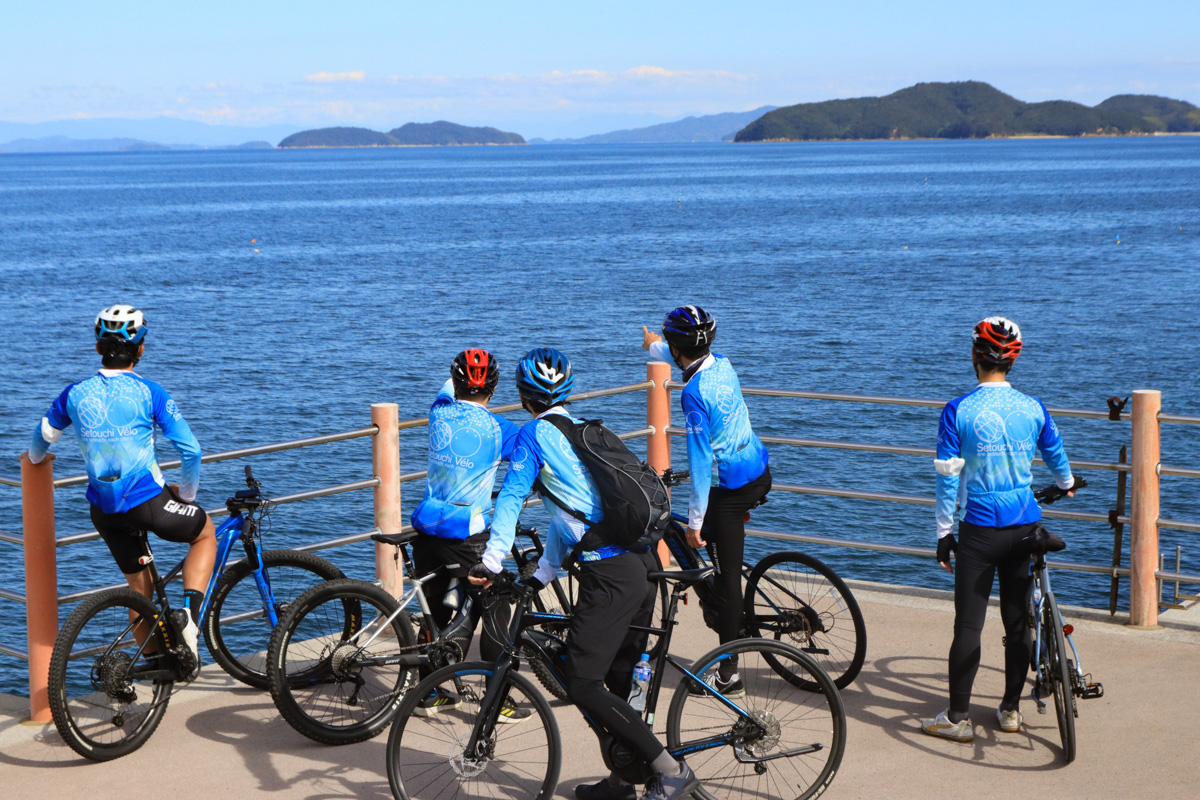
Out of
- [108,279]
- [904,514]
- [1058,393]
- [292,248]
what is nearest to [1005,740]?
[904,514]

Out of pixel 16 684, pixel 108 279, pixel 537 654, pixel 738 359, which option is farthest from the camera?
pixel 108 279

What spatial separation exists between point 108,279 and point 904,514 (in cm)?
5560

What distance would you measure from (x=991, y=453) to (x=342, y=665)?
338cm

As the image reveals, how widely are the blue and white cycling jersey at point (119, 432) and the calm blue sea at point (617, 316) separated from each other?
612 inches

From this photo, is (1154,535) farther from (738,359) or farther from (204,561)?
(738,359)

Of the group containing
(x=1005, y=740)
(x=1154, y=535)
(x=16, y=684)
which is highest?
(x=1154, y=535)

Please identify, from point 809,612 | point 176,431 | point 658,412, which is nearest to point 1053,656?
point 809,612

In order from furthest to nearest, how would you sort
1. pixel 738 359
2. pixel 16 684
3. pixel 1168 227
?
pixel 1168 227
pixel 738 359
pixel 16 684

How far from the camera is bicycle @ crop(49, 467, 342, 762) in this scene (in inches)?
226

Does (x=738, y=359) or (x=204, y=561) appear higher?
(x=204, y=561)

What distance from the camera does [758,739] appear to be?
4.97 meters

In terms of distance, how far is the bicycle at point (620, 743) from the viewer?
486 cm

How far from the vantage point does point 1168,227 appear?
92500 mm

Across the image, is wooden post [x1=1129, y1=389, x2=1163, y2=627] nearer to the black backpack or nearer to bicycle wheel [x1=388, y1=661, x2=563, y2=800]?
the black backpack
